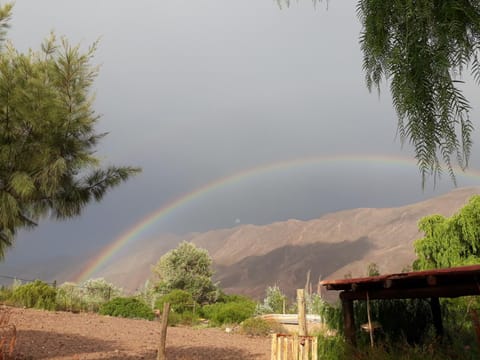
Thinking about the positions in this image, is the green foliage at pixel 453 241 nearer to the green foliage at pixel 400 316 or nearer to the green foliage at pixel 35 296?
the green foliage at pixel 400 316

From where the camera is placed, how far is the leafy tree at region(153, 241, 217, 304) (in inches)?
1291

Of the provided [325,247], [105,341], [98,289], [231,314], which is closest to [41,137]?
[105,341]

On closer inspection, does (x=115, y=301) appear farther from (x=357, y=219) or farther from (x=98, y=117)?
(x=357, y=219)

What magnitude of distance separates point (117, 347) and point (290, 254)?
84.7 meters

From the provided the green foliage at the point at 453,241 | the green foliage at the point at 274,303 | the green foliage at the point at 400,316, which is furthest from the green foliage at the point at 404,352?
the green foliage at the point at 274,303

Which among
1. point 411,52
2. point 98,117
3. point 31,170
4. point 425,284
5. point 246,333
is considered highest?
point 98,117

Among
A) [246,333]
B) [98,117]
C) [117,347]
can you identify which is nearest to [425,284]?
[98,117]

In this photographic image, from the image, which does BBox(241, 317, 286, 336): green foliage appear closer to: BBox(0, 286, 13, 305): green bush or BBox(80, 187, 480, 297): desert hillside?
BBox(0, 286, 13, 305): green bush

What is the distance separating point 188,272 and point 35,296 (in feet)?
57.4

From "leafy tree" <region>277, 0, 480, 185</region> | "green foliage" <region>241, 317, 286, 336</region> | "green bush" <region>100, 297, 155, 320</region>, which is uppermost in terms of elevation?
"leafy tree" <region>277, 0, 480, 185</region>

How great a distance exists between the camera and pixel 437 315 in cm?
823

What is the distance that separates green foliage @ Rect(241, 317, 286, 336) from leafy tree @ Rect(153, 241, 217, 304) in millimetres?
15585

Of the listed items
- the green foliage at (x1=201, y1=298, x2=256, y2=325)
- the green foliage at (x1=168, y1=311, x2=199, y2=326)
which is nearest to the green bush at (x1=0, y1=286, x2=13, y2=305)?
the green foliage at (x1=168, y1=311, x2=199, y2=326)

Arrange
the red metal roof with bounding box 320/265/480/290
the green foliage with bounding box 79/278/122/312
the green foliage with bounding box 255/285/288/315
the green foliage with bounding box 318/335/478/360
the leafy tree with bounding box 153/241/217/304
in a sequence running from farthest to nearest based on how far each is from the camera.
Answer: the green foliage with bounding box 79/278/122/312, the leafy tree with bounding box 153/241/217/304, the green foliage with bounding box 255/285/288/315, the green foliage with bounding box 318/335/478/360, the red metal roof with bounding box 320/265/480/290
